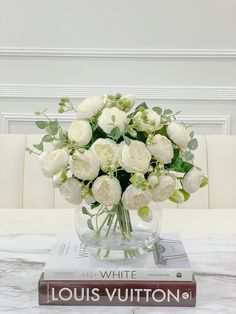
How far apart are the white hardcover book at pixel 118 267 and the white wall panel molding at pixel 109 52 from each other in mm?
1791

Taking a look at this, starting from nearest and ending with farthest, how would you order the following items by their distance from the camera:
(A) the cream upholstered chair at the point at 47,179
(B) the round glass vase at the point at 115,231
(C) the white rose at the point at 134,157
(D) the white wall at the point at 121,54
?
(C) the white rose at the point at 134,157 → (B) the round glass vase at the point at 115,231 → (A) the cream upholstered chair at the point at 47,179 → (D) the white wall at the point at 121,54

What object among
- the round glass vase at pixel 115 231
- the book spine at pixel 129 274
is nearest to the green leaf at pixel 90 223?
the round glass vase at pixel 115 231

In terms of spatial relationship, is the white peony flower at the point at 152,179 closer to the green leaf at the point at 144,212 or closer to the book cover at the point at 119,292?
the green leaf at the point at 144,212

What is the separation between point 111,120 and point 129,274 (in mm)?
291

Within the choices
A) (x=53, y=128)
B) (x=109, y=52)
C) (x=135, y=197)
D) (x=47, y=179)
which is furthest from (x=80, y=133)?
(x=109, y=52)

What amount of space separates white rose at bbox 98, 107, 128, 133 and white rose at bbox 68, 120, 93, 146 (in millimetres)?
28

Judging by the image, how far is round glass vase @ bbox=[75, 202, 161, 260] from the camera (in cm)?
97

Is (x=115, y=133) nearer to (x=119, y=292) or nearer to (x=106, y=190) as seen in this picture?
(x=106, y=190)

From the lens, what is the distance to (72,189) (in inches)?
36.2

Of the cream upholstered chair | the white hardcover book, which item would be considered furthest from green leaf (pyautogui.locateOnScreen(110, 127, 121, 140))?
the cream upholstered chair

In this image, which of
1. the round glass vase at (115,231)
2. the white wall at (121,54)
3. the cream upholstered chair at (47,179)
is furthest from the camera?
the white wall at (121,54)

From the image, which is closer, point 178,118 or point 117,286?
point 117,286

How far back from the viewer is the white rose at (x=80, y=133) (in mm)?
911

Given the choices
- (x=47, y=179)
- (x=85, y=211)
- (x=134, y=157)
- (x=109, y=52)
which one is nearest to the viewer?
(x=134, y=157)
